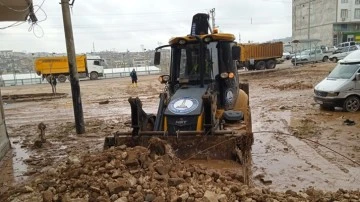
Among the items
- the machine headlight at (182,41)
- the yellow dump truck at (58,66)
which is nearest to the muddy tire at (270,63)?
the yellow dump truck at (58,66)

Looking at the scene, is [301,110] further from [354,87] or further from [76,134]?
[76,134]

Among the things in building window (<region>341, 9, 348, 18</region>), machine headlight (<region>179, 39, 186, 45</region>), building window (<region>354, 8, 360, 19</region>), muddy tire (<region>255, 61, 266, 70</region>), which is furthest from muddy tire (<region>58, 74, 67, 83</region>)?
building window (<region>354, 8, 360, 19</region>)

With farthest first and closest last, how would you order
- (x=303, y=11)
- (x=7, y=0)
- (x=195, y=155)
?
(x=303, y=11)
(x=7, y=0)
(x=195, y=155)

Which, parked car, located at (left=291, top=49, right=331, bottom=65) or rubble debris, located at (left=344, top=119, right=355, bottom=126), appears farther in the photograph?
parked car, located at (left=291, top=49, right=331, bottom=65)

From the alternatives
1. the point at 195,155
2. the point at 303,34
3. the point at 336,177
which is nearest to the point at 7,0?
the point at 195,155

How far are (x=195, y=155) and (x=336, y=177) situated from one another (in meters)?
2.84

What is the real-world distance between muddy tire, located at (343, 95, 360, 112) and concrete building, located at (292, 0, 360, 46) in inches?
2035

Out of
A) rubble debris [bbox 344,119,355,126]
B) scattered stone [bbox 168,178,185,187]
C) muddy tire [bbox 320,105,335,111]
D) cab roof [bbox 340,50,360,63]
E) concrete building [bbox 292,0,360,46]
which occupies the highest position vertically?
concrete building [bbox 292,0,360,46]

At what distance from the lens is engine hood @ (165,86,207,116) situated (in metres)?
6.02

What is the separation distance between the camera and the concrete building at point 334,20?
5959cm

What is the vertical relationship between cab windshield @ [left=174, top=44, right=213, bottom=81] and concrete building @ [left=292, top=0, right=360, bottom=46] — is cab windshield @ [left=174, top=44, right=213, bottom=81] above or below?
below

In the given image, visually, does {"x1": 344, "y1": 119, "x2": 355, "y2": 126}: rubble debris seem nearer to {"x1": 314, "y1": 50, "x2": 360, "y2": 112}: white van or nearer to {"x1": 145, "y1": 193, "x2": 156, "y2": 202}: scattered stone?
{"x1": 314, "y1": 50, "x2": 360, "y2": 112}: white van

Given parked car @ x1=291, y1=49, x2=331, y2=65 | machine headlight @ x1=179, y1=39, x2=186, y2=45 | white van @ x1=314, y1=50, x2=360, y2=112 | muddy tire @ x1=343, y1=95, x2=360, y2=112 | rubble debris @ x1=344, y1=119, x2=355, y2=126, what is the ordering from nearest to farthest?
machine headlight @ x1=179, y1=39, x2=186, y2=45 < rubble debris @ x1=344, y1=119, x2=355, y2=126 < white van @ x1=314, y1=50, x2=360, y2=112 < muddy tire @ x1=343, y1=95, x2=360, y2=112 < parked car @ x1=291, y1=49, x2=331, y2=65

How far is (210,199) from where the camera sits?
13.2ft
